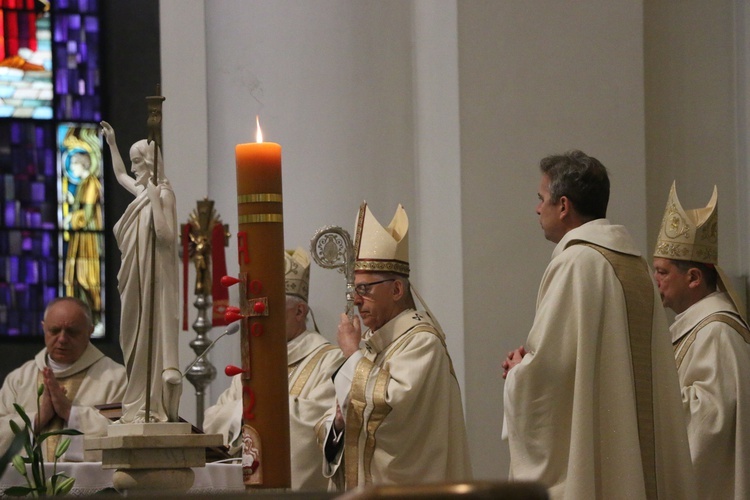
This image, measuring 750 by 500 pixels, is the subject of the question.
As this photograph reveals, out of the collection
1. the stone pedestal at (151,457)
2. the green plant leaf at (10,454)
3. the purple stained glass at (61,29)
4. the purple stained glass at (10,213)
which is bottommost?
the stone pedestal at (151,457)

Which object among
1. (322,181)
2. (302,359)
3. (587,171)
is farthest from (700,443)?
(322,181)

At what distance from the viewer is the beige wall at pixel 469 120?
7.31 m

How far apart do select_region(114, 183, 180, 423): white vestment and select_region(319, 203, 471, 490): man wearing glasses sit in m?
1.32

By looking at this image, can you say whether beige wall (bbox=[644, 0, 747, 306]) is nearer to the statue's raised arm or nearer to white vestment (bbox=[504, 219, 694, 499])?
white vestment (bbox=[504, 219, 694, 499])

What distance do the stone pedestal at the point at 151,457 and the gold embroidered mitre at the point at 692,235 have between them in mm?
3208

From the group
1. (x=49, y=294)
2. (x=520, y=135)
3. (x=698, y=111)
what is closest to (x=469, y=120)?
(x=520, y=135)

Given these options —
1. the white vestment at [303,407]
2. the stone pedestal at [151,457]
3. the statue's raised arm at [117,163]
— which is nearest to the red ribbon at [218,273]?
the white vestment at [303,407]

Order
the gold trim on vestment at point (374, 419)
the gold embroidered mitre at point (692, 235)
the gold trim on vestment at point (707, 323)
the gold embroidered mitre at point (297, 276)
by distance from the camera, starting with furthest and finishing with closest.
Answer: the gold embroidered mitre at point (297, 276) → the gold embroidered mitre at point (692, 235) → the gold trim on vestment at point (707, 323) → the gold trim on vestment at point (374, 419)

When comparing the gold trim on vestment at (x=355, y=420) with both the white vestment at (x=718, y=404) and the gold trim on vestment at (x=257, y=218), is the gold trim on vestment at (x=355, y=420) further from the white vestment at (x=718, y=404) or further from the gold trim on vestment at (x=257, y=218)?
the gold trim on vestment at (x=257, y=218)

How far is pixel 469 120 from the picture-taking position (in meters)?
7.34

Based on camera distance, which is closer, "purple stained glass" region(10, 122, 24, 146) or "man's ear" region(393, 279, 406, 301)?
"man's ear" region(393, 279, 406, 301)

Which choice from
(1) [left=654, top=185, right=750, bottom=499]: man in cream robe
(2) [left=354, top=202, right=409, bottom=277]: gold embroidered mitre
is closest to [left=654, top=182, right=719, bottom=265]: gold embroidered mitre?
(1) [left=654, top=185, right=750, bottom=499]: man in cream robe

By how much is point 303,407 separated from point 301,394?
19cm

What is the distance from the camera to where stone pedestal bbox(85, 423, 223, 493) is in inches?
134
